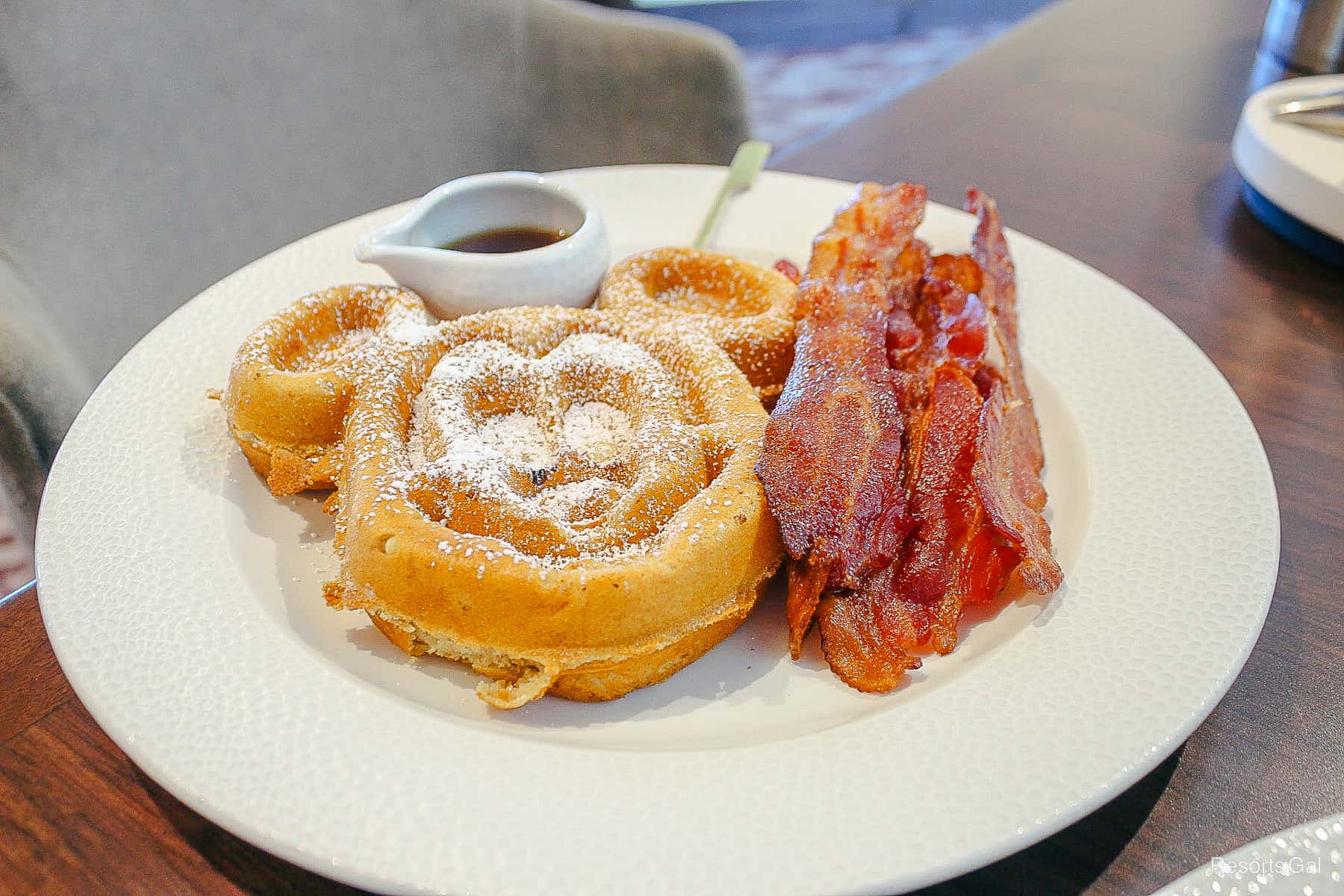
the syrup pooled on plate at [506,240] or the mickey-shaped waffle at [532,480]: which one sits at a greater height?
the syrup pooled on plate at [506,240]

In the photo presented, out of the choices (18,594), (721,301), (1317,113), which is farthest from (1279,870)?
(1317,113)

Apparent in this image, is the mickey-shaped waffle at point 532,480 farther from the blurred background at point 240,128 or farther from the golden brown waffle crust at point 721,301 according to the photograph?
the blurred background at point 240,128

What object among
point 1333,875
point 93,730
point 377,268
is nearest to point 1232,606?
point 1333,875

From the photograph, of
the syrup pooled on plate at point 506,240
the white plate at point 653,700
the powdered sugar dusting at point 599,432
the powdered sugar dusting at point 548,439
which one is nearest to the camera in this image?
the white plate at point 653,700

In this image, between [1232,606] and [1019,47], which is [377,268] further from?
[1019,47]

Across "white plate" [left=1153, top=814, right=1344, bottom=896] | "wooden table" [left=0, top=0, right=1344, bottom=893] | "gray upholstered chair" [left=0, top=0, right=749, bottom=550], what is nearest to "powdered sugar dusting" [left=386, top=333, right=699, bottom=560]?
"wooden table" [left=0, top=0, right=1344, bottom=893]

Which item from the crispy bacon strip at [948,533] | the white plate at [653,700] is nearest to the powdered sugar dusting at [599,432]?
the white plate at [653,700]

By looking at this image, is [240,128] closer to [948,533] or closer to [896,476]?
[896,476]

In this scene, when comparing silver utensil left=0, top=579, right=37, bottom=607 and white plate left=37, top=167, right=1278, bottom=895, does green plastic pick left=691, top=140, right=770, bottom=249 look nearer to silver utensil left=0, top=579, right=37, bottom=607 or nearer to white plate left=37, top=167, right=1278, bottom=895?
white plate left=37, top=167, right=1278, bottom=895
